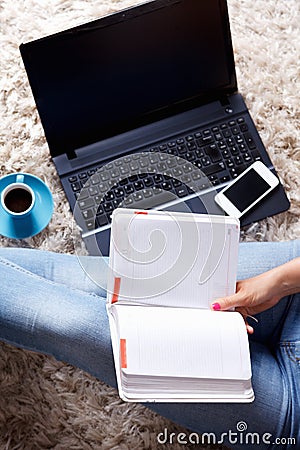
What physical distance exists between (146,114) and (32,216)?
0.95ft

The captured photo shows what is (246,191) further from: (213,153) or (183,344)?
(183,344)

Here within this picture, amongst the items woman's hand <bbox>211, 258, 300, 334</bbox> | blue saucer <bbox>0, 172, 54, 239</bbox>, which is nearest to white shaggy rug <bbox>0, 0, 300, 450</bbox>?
blue saucer <bbox>0, 172, 54, 239</bbox>

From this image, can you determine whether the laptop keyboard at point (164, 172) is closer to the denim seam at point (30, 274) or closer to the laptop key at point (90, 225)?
the laptop key at point (90, 225)

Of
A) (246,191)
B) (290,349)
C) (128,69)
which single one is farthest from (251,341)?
(128,69)

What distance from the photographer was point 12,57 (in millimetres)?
1351

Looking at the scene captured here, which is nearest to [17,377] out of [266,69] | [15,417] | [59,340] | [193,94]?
[15,417]

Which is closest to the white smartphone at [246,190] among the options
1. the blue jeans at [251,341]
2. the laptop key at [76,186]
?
the blue jeans at [251,341]

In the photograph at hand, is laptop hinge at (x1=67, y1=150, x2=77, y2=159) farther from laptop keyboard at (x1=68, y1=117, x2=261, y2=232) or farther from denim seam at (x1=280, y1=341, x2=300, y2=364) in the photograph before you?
denim seam at (x1=280, y1=341, x2=300, y2=364)

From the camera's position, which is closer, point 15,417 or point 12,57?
point 15,417

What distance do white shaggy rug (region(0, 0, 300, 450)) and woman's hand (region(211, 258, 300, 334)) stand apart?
0.88 feet

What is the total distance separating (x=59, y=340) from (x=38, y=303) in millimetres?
67

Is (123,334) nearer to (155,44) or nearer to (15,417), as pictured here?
(15,417)

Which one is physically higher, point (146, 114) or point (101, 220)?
point (146, 114)

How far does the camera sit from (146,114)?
1.22 metres
